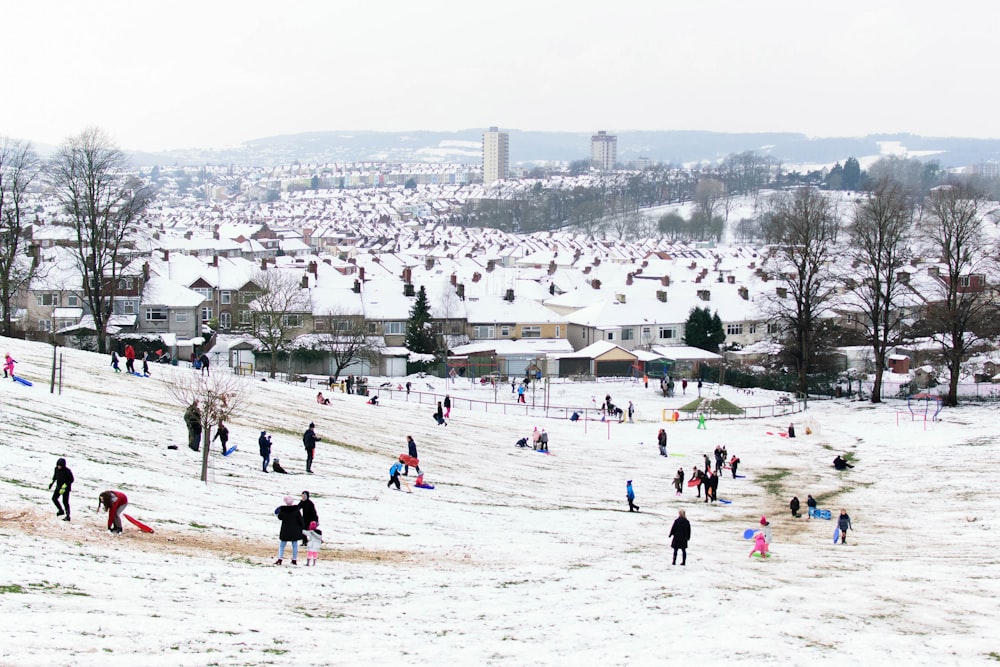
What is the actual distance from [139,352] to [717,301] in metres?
44.5

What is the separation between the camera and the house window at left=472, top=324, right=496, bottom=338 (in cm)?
7419

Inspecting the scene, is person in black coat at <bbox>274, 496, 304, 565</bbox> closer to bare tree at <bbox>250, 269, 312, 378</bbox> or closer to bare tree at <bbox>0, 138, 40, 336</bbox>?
bare tree at <bbox>0, 138, 40, 336</bbox>

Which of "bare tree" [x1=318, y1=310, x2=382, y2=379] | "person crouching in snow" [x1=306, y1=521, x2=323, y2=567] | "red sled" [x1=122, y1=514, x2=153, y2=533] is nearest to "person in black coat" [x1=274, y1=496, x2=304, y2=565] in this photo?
"person crouching in snow" [x1=306, y1=521, x2=323, y2=567]

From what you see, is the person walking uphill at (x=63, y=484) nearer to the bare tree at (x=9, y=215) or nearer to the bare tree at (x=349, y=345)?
the bare tree at (x=9, y=215)

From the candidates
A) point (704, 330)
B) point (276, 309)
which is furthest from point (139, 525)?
point (704, 330)

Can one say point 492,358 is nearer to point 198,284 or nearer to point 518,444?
point 198,284

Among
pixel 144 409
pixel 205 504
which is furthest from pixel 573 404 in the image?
pixel 205 504

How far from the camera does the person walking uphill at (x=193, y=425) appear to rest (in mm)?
23928

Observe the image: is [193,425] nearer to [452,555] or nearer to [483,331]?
[452,555]

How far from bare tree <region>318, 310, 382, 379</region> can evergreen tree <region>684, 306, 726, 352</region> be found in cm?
2272

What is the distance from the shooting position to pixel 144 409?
99.5 feet

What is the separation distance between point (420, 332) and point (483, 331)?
7.66m

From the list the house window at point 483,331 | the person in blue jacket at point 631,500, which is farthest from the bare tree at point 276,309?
the person in blue jacket at point 631,500

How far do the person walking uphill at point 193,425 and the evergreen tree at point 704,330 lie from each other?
52339 millimetres
